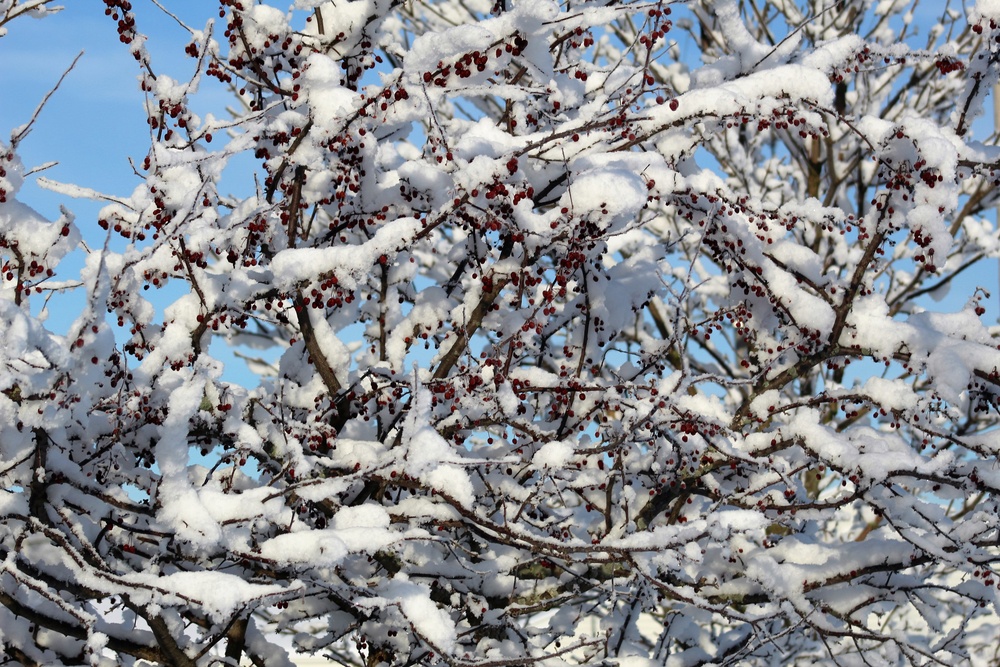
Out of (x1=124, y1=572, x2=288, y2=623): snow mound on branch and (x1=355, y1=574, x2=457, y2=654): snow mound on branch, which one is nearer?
(x1=124, y1=572, x2=288, y2=623): snow mound on branch

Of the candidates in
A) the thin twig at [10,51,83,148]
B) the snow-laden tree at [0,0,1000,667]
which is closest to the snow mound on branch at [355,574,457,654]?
the snow-laden tree at [0,0,1000,667]

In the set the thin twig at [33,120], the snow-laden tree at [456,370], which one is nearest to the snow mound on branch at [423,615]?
the snow-laden tree at [456,370]

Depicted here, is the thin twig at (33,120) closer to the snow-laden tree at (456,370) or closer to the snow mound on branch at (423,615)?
the snow-laden tree at (456,370)

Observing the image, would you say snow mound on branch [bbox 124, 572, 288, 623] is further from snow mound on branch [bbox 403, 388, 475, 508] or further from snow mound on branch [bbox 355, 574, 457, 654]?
snow mound on branch [bbox 403, 388, 475, 508]

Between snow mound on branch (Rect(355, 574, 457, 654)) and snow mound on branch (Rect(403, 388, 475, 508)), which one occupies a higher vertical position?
snow mound on branch (Rect(403, 388, 475, 508))

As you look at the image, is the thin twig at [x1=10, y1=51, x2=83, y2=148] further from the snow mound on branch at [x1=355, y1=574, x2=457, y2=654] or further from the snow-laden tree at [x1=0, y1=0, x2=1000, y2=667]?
the snow mound on branch at [x1=355, y1=574, x2=457, y2=654]

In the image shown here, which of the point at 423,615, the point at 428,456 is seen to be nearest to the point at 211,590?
the point at 423,615

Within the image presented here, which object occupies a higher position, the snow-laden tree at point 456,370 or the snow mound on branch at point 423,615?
the snow-laden tree at point 456,370

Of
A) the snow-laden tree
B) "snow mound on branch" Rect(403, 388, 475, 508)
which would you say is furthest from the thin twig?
"snow mound on branch" Rect(403, 388, 475, 508)

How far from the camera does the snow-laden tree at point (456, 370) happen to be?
127 inches

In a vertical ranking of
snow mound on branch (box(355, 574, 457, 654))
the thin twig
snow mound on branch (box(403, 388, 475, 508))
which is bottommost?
snow mound on branch (box(355, 574, 457, 654))

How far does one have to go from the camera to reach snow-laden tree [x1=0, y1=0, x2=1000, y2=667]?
3.22 m

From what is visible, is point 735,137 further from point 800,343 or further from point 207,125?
point 207,125

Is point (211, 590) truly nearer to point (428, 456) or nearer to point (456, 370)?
point (428, 456)
